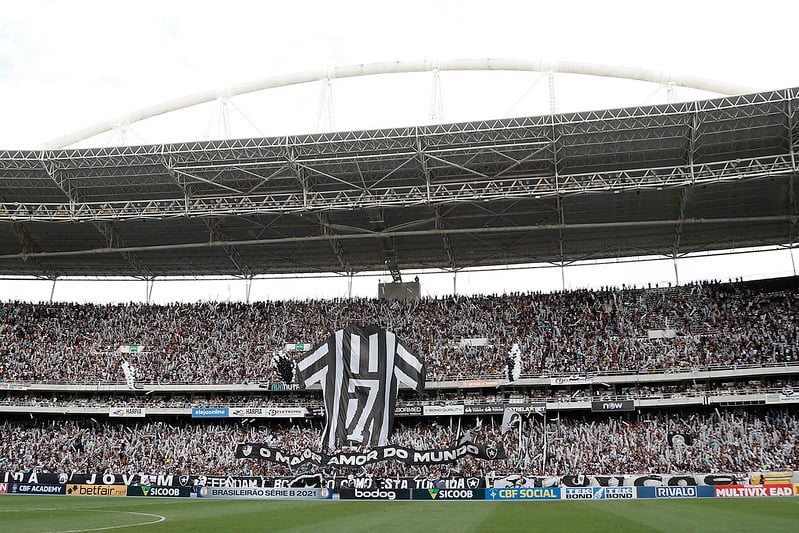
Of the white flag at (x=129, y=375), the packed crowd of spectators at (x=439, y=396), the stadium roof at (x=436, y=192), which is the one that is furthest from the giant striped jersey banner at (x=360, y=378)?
the white flag at (x=129, y=375)

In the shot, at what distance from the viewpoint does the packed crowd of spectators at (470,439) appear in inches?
1469

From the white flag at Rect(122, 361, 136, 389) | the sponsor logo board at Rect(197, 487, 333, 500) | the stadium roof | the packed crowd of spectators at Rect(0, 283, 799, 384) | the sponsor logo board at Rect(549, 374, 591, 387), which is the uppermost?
the stadium roof

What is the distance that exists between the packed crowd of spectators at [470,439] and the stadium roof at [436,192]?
11037 millimetres

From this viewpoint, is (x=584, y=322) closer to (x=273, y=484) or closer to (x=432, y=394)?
(x=432, y=394)

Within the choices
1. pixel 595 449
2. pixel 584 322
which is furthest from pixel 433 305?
pixel 595 449

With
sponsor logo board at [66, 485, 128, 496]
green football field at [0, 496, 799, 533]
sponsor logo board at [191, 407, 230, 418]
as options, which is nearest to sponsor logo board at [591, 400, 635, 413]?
green football field at [0, 496, 799, 533]

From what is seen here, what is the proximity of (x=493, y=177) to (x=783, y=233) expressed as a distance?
1997cm

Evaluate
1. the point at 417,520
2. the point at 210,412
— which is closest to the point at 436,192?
the point at 210,412

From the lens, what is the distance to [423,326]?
159ft

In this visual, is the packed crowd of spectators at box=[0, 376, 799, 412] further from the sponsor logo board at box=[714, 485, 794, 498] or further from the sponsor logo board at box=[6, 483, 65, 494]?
the sponsor logo board at box=[714, 485, 794, 498]

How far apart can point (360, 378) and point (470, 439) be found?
7243 millimetres

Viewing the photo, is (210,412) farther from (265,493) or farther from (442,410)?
(442,410)

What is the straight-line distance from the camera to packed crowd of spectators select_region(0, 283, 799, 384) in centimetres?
4238

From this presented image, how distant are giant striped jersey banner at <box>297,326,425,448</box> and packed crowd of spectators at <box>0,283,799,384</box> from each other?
529cm
